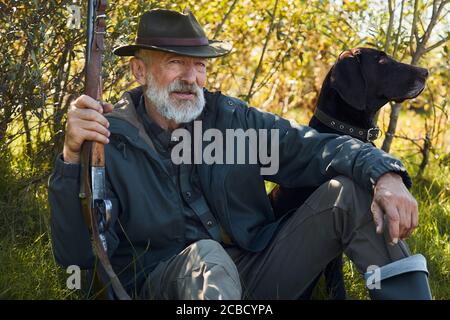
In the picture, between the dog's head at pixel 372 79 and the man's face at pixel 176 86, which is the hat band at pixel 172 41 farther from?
the dog's head at pixel 372 79

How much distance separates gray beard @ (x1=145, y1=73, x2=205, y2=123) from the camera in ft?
11.5

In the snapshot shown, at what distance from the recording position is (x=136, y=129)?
3.37 metres

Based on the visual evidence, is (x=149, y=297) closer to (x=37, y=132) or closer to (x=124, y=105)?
(x=124, y=105)

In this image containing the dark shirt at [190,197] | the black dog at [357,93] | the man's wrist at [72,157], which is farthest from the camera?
the black dog at [357,93]

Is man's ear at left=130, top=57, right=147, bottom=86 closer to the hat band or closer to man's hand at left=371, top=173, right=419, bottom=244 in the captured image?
the hat band

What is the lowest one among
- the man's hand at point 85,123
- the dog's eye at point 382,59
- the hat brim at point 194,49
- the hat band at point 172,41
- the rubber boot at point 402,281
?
the rubber boot at point 402,281

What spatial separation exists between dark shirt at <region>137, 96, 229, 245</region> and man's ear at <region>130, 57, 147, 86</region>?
343mm

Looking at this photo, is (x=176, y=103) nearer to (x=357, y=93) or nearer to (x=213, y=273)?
(x=213, y=273)

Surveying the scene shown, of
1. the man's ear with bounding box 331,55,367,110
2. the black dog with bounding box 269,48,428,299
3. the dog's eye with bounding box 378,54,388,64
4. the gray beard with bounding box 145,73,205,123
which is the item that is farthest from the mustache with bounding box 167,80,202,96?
the dog's eye with bounding box 378,54,388,64

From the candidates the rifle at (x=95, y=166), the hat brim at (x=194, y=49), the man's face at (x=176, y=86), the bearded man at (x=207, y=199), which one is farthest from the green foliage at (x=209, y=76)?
the man's face at (x=176, y=86)

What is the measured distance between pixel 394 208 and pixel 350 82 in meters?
1.64

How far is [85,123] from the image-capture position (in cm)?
280

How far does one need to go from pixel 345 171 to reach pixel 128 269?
3.29ft

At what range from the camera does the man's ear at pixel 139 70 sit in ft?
12.1
